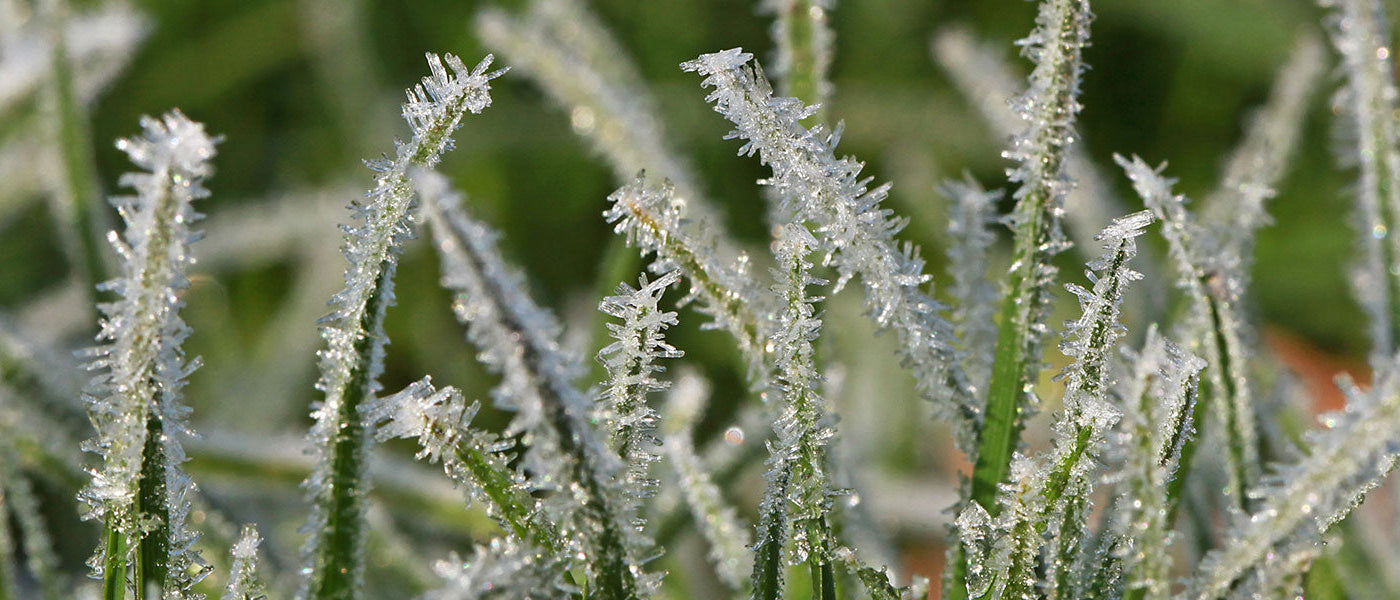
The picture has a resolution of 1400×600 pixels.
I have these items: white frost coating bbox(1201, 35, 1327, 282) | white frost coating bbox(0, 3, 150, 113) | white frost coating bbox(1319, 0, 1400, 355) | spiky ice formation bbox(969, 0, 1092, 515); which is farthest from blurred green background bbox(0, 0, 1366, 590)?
spiky ice formation bbox(969, 0, 1092, 515)

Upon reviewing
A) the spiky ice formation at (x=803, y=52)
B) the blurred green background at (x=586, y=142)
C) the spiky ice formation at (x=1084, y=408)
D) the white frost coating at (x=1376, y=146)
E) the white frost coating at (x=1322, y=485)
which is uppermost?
the blurred green background at (x=586, y=142)

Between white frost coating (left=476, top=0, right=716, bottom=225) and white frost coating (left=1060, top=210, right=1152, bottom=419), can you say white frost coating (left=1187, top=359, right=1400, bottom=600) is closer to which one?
white frost coating (left=1060, top=210, right=1152, bottom=419)

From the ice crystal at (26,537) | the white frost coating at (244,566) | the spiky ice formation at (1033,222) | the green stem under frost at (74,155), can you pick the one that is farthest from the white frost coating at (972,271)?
the green stem under frost at (74,155)

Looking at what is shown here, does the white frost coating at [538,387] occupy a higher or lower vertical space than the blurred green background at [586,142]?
lower

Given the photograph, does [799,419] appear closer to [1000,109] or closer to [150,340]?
[150,340]

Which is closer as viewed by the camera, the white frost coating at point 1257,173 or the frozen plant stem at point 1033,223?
the frozen plant stem at point 1033,223

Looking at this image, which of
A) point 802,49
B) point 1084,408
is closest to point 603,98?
point 802,49

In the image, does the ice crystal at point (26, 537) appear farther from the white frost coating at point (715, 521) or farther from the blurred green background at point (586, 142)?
the blurred green background at point (586, 142)
